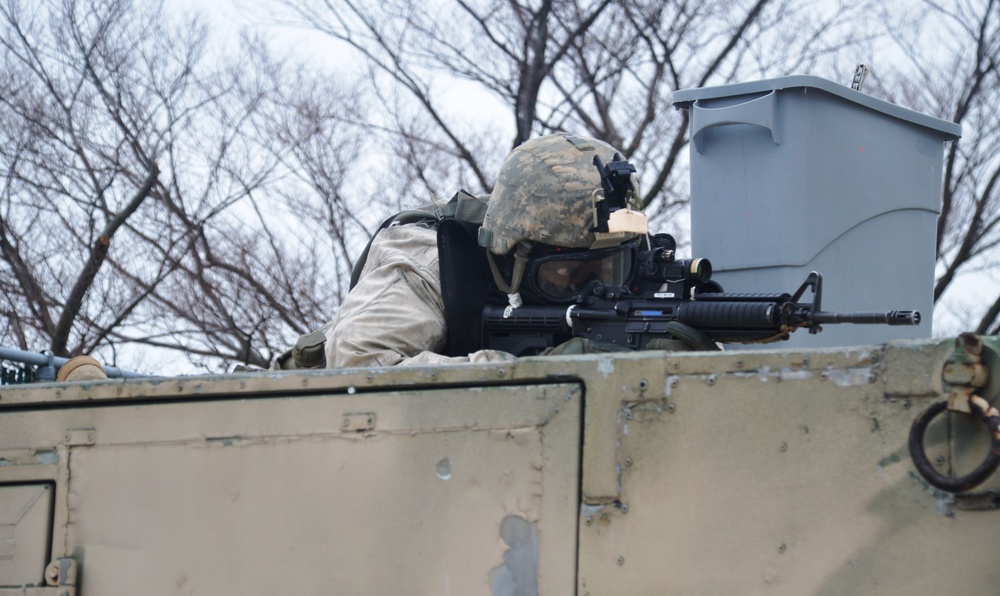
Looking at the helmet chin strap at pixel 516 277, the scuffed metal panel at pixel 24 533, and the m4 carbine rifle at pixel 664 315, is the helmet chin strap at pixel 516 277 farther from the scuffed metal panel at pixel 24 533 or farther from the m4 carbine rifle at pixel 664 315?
the scuffed metal panel at pixel 24 533

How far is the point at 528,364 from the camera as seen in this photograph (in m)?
2.85

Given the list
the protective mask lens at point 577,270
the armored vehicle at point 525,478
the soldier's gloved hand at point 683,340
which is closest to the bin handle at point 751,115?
the protective mask lens at point 577,270

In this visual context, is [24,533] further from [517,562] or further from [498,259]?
[498,259]

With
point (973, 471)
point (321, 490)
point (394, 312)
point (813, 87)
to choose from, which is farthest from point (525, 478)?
point (813, 87)

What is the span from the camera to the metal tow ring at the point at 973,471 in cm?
232

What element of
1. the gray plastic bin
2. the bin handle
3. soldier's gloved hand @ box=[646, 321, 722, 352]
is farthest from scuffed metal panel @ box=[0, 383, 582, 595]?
the bin handle

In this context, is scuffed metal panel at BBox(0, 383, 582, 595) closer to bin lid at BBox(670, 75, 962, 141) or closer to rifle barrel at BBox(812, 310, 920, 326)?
rifle barrel at BBox(812, 310, 920, 326)

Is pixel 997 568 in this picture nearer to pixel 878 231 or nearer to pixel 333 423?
pixel 333 423

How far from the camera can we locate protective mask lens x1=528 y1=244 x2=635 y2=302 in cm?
418

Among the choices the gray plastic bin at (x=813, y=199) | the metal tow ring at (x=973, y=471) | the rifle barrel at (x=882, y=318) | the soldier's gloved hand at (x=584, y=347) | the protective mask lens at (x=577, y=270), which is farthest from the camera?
the gray plastic bin at (x=813, y=199)

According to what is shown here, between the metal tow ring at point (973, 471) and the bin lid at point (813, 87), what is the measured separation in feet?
7.55

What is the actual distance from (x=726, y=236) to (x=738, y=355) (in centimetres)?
201

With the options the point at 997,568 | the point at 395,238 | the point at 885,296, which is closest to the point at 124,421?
the point at 395,238

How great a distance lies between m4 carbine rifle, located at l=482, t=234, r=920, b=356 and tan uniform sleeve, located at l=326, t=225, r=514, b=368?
8.4 inches
